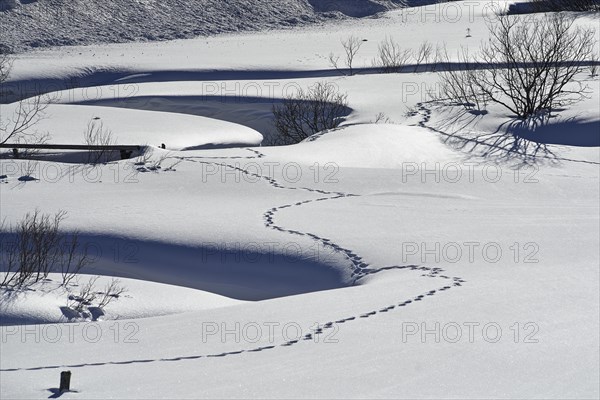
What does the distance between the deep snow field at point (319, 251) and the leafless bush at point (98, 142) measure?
27 cm

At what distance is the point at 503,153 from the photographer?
18266mm

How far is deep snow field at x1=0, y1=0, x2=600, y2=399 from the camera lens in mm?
6789

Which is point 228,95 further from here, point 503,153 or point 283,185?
point 283,185

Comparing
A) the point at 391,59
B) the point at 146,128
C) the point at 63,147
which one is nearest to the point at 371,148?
the point at 146,128

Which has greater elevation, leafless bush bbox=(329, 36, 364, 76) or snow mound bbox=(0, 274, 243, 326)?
leafless bush bbox=(329, 36, 364, 76)

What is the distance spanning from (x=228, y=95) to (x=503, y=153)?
24.6ft

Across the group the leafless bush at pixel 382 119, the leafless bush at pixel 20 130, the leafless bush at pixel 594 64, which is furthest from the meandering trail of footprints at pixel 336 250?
the leafless bush at pixel 594 64

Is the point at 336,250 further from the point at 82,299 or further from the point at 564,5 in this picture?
the point at 564,5

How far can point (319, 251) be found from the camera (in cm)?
1146

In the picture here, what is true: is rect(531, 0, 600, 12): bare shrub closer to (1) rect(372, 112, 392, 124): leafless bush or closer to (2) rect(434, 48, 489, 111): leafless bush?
(2) rect(434, 48, 489, 111): leafless bush

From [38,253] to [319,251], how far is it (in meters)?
3.14

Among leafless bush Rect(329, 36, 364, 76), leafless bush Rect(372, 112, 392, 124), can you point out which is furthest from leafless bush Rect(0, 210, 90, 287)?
leafless bush Rect(329, 36, 364, 76)

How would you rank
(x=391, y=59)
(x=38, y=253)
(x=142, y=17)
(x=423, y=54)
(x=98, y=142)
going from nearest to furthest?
(x=38, y=253)
(x=98, y=142)
(x=391, y=59)
(x=423, y=54)
(x=142, y=17)

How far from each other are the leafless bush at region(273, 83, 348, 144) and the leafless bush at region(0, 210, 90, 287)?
9.64 metres
